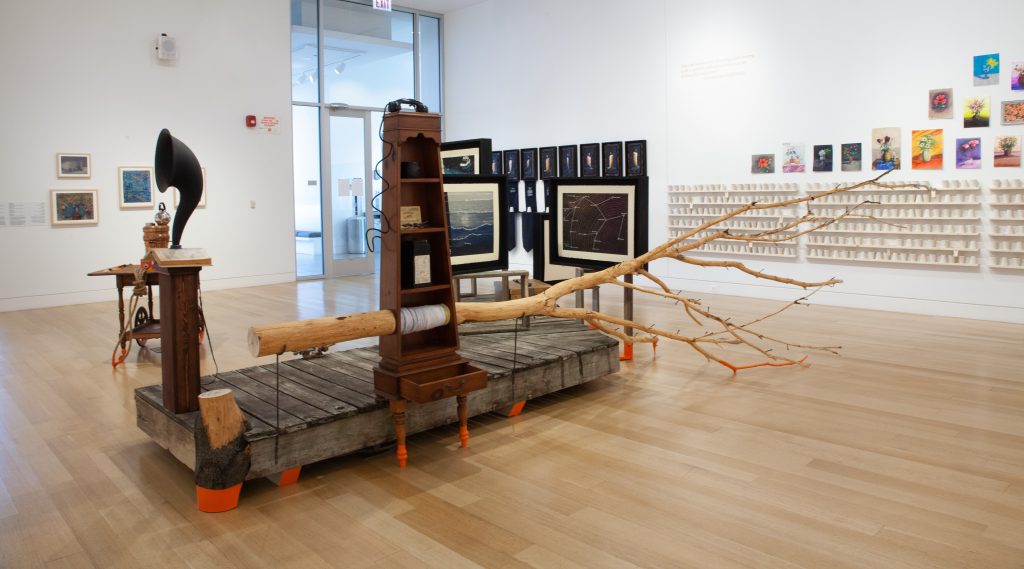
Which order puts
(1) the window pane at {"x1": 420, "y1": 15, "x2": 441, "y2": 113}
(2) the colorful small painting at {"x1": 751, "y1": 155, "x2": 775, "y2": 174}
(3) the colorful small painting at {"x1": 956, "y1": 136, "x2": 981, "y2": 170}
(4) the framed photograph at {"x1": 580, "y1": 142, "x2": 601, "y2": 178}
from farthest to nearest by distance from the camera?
(1) the window pane at {"x1": 420, "y1": 15, "x2": 441, "y2": 113} → (4) the framed photograph at {"x1": 580, "y1": 142, "x2": 601, "y2": 178} → (2) the colorful small painting at {"x1": 751, "y1": 155, "x2": 775, "y2": 174} → (3) the colorful small painting at {"x1": 956, "y1": 136, "x2": 981, "y2": 170}

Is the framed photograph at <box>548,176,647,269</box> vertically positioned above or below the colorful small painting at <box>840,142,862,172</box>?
below

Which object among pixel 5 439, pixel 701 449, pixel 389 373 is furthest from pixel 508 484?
pixel 5 439

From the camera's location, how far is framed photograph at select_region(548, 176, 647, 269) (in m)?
5.77

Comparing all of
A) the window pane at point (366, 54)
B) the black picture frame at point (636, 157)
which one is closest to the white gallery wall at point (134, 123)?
the window pane at point (366, 54)

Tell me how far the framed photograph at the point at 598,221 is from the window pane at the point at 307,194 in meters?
6.66

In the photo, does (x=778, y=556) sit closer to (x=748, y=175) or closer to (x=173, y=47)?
(x=748, y=175)

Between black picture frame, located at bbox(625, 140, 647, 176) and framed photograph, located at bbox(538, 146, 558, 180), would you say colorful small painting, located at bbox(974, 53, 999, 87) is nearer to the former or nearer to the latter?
black picture frame, located at bbox(625, 140, 647, 176)

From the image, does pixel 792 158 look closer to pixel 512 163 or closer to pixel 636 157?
pixel 636 157

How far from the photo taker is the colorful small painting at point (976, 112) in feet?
24.8

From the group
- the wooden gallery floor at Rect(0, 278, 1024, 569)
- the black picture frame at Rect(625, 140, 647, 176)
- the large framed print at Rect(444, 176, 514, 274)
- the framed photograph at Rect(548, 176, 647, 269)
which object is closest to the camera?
the wooden gallery floor at Rect(0, 278, 1024, 569)

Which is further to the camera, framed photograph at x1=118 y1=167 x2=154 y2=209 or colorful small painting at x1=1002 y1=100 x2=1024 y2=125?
framed photograph at x1=118 y1=167 x2=154 y2=209

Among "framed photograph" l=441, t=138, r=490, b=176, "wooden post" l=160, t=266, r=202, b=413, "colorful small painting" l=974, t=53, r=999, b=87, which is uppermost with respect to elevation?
"colorful small painting" l=974, t=53, r=999, b=87

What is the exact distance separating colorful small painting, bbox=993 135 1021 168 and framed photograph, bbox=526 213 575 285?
178 inches

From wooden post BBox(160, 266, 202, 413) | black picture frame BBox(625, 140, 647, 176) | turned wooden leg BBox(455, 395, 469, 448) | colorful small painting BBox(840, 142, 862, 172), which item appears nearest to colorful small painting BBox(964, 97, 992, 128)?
colorful small painting BBox(840, 142, 862, 172)
